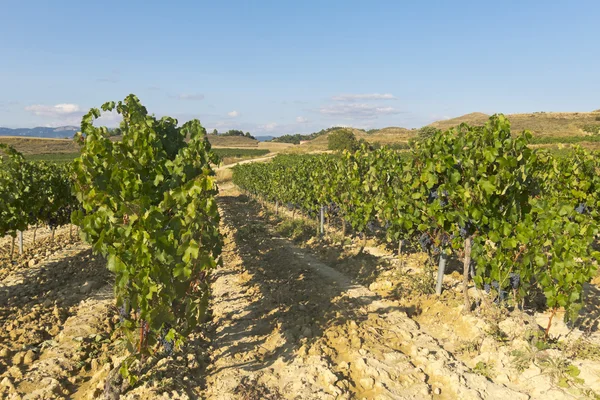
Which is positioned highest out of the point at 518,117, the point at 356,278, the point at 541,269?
the point at 518,117

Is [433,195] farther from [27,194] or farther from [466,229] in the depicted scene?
[27,194]

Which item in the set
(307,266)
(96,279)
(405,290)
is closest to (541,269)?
(405,290)

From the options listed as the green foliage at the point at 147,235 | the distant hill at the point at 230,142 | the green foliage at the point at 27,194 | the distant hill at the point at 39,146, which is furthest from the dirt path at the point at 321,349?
the distant hill at the point at 230,142

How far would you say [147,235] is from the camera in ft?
13.3

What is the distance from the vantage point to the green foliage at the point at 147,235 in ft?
13.8

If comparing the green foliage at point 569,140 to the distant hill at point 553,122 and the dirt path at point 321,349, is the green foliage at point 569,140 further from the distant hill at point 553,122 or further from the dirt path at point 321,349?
the dirt path at point 321,349

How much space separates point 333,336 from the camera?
5.94m

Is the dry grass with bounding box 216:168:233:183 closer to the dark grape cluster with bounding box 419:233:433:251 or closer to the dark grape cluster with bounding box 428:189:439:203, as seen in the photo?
the dark grape cluster with bounding box 419:233:433:251

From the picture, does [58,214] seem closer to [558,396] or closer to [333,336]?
[333,336]

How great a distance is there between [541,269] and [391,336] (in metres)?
2.43

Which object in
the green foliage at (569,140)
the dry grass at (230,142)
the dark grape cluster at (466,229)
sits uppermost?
the dry grass at (230,142)

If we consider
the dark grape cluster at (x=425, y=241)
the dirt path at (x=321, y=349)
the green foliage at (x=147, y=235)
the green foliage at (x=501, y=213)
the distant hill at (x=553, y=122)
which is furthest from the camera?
the distant hill at (x=553, y=122)

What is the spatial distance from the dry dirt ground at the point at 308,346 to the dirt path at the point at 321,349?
20 mm

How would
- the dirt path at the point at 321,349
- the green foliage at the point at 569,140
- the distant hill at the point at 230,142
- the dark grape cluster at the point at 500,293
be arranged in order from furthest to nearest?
the distant hill at the point at 230,142
the green foliage at the point at 569,140
the dark grape cluster at the point at 500,293
the dirt path at the point at 321,349
